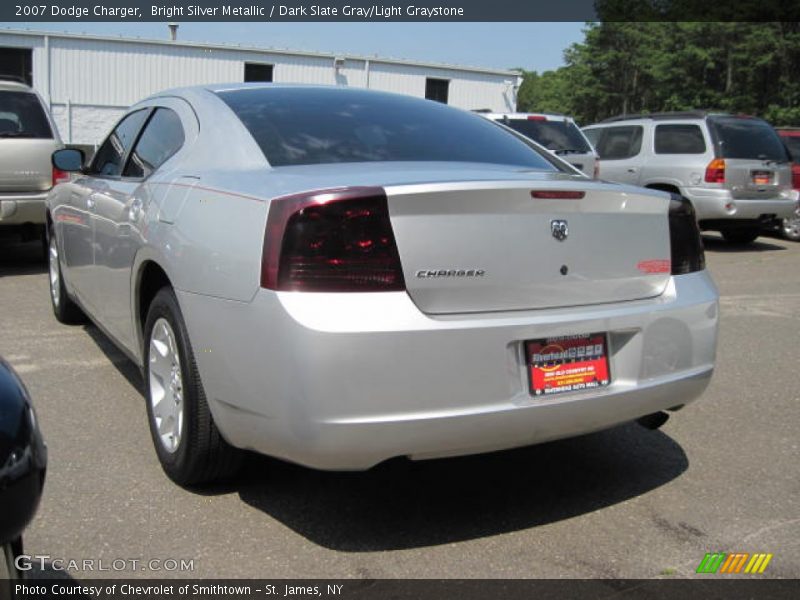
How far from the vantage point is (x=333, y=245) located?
2629mm

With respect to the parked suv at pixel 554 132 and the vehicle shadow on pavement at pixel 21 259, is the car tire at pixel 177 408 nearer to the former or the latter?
the vehicle shadow on pavement at pixel 21 259

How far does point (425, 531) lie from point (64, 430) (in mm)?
1911

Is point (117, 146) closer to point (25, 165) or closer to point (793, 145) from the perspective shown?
point (25, 165)

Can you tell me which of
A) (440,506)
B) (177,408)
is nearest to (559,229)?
(440,506)

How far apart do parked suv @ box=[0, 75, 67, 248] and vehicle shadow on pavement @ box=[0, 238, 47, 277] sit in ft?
1.37

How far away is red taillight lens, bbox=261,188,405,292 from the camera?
2.60 meters

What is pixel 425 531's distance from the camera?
303cm

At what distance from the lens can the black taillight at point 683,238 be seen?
3.24m

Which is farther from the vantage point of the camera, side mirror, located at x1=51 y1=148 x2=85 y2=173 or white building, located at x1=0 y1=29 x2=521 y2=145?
white building, located at x1=0 y1=29 x2=521 y2=145

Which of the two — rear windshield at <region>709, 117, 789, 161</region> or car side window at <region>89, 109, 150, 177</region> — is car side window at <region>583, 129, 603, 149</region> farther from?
car side window at <region>89, 109, 150, 177</region>

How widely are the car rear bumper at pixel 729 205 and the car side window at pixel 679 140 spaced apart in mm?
606

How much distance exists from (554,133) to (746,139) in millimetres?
2575

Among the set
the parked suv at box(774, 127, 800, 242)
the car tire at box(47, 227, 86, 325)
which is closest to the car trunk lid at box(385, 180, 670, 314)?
the car tire at box(47, 227, 86, 325)

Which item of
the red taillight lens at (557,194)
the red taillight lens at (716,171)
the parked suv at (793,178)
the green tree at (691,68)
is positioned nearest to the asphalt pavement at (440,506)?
the red taillight lens at (557,194)
